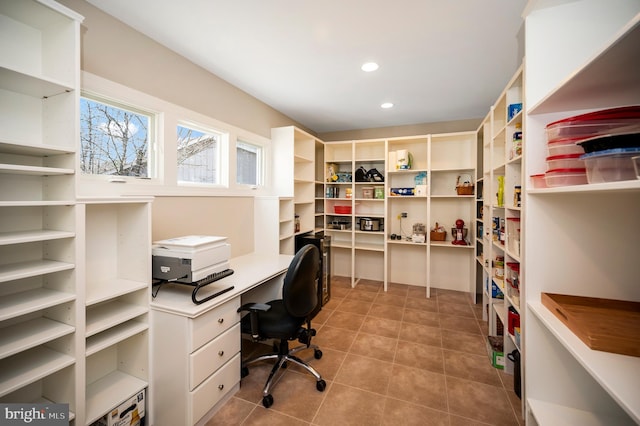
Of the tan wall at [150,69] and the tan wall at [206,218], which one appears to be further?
the tan wall at [206,218]

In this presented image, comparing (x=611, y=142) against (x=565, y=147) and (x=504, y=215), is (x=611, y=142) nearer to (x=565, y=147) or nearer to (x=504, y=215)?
(x=565, y=147)

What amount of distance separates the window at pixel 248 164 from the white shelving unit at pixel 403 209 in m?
1.35

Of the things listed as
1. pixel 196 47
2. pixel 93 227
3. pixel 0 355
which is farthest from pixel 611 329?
pixel 196 47

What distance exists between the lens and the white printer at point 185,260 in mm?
1667

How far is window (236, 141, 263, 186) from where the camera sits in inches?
125

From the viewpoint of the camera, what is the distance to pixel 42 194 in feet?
4.79

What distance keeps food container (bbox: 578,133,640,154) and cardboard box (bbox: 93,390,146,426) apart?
2.49 meters

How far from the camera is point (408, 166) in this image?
4.05 m

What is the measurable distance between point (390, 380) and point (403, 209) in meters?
2.85

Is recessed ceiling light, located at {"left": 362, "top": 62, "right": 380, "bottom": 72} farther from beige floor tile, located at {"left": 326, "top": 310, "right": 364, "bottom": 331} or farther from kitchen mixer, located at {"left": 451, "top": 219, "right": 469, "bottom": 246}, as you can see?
beige floor tile, located at {"left": 326, "top": 310, "right": 364, "bottom": 331}

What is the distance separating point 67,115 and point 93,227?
0.70 m

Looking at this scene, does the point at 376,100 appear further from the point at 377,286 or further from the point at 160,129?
the point at 377,286

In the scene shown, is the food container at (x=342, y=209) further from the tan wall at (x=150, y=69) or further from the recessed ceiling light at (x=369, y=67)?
the recessed ceiling light at (x=369, y=67)

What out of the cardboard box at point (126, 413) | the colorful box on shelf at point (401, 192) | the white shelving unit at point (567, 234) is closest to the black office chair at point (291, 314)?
the cardboard box at point (126, 413)
